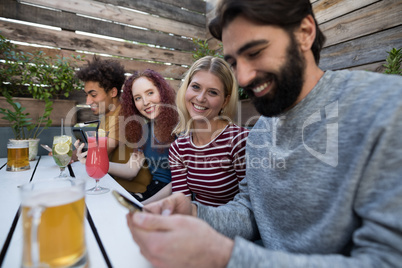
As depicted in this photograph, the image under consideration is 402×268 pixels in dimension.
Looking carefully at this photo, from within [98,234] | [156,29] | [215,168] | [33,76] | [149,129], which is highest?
[156,29]

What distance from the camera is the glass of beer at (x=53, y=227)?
46 centimetres

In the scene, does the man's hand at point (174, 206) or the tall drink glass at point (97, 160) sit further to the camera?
the tall drink glass at point (97, 160)

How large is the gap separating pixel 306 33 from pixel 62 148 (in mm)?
1514

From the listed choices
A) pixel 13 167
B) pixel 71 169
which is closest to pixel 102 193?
pixel 71 169

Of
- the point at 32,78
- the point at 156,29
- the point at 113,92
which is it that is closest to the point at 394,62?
the point at 113,92

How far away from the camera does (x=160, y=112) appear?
2.04 m

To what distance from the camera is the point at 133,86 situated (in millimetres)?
2025

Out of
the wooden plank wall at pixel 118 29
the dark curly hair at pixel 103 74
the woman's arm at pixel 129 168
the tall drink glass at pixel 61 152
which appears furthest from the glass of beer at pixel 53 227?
the wooden plank wall at pixel 118 29

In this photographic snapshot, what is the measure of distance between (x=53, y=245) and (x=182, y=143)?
110cm

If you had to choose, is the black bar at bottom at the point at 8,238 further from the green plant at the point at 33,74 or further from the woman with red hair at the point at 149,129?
the green plant at the point at 33,74

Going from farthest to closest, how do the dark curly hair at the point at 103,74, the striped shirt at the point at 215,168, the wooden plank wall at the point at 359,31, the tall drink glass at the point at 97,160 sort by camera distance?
the dark curly hair at the point at 103,74 < the wooden plank wall at the point at 359,31 < the striped shirt at the point at 215,168 < the tall drink glass at the point at 97,160

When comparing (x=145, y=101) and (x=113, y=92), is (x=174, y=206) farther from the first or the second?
(x=113, y=92)

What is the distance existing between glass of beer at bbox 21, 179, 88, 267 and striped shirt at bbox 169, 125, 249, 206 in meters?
0.90

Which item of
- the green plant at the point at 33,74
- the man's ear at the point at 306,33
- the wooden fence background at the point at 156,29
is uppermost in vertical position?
the wooden fence background at the point at 156,29
